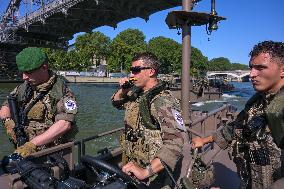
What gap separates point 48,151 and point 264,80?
2225 mm

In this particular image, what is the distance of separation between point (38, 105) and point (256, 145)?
2420mm

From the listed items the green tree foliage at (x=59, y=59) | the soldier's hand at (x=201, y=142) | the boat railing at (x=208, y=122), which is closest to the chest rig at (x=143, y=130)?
the soldier's hand at (x=201, y=142)

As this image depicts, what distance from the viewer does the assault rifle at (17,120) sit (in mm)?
3945

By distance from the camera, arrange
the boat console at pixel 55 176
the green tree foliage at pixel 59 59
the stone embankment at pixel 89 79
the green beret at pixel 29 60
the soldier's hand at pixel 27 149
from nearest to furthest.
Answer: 1. the boat console at pixel 55 176
2. the soldier's hand at pixel 27 149
3. the green beret at pixel 29 60
4. the stone embankment at pixel 89 79
5. the green tree foliage at pixel 59 59

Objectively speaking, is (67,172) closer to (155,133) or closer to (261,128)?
(155,133)

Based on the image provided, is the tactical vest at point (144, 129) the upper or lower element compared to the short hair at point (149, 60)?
lower

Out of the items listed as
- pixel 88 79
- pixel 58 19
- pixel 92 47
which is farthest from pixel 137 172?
pixel 92 47

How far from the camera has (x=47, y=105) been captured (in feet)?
13.2

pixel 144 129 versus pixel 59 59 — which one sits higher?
pixel 59 59

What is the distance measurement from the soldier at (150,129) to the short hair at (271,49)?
872 millimetres

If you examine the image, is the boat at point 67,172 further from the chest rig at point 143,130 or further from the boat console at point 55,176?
the chest rig at point 143,130

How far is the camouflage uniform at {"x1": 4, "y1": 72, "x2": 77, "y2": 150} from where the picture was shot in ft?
12.7

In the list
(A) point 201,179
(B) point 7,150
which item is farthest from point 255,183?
(B) point 7,150

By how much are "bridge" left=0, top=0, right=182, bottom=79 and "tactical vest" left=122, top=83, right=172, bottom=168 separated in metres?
33.6
